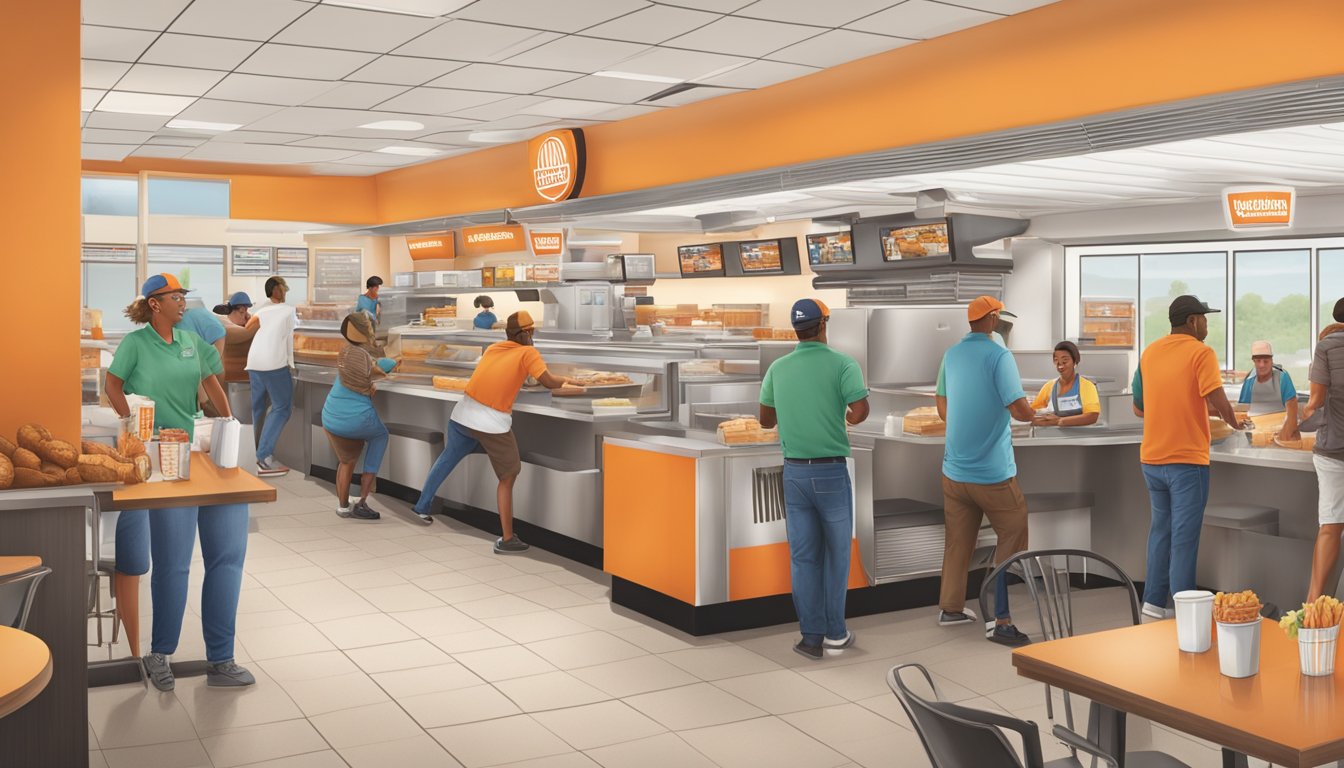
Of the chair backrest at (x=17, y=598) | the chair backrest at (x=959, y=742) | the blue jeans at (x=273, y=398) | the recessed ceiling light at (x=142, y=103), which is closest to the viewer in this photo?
the chair backrest at (x=959, y=742)

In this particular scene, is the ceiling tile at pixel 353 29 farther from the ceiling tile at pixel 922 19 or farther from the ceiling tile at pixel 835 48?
the ceiling tile at pixel 922 19

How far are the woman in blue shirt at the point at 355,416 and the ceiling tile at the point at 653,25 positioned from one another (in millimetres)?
3225

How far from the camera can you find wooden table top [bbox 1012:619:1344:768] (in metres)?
2.08

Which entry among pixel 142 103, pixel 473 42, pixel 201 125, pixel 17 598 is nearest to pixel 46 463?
pixel 17 598

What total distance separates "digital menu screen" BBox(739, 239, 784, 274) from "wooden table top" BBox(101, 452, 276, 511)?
6991 mm

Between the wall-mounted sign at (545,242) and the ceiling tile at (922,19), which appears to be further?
the wall-mounted sign at (545,242)

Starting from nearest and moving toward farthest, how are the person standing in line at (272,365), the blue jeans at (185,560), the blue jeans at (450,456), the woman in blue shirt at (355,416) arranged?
the blue jeans at (185,560)
the blue jeans at (450,456)
the woman in blue shirt at (355,416)
the person standing in line at (272,365)

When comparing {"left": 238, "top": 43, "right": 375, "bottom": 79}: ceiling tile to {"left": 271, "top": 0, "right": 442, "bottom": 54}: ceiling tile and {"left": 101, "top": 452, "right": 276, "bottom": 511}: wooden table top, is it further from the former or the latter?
{"left": 101, "top": 452, "right": 276, "bottom": 511}: wooden table top

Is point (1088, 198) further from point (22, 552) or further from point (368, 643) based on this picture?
point (22, 552)

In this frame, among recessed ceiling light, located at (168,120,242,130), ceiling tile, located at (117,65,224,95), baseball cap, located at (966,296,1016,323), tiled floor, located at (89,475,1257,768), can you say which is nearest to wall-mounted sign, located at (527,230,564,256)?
recessed ceiling light, located at (168,120,242,130)

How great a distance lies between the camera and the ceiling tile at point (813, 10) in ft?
17.8

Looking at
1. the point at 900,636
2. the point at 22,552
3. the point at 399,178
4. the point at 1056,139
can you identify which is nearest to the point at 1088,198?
the point at 1056,139

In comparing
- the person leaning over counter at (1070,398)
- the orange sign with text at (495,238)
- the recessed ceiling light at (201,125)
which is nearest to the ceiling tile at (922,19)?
the person leaning over counter at (1070,398)

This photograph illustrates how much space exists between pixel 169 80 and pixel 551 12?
10.6 feet
